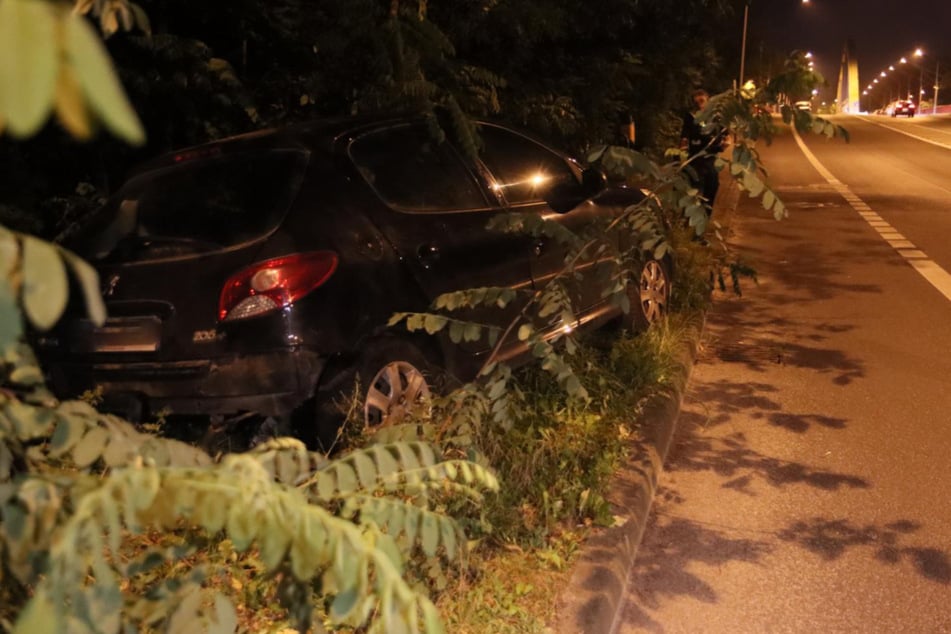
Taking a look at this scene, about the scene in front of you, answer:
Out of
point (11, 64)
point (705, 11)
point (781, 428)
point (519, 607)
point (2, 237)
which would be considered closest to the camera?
A: point (11, 64)

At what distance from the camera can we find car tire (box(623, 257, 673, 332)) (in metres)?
6.64

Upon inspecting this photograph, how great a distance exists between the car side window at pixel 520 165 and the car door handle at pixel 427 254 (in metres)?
0.84

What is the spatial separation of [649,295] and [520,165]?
1843mm

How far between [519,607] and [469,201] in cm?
249

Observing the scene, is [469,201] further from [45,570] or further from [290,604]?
[45,570]

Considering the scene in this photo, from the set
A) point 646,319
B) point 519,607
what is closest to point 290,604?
point 519,607

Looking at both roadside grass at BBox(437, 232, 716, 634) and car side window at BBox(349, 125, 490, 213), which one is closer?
roadside grass at BBox(437, 232, 716, 634)

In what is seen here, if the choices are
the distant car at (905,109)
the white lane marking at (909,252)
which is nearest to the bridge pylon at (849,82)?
the distant car at (905,109)

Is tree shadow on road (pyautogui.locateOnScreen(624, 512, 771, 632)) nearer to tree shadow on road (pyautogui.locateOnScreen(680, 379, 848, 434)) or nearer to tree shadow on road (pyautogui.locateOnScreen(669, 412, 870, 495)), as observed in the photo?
tree shadow on road (pyautogui.locateOnScreen(669, 412, 870, 495))

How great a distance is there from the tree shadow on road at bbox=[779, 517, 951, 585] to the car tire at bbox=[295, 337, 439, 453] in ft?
6.02

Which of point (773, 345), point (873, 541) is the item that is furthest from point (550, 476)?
point (773, 345)

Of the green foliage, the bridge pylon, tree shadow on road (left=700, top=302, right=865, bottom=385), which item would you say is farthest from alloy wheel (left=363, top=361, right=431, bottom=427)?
the bridge pylon

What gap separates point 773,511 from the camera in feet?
14.2

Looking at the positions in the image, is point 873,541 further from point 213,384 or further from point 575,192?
point 213,384
